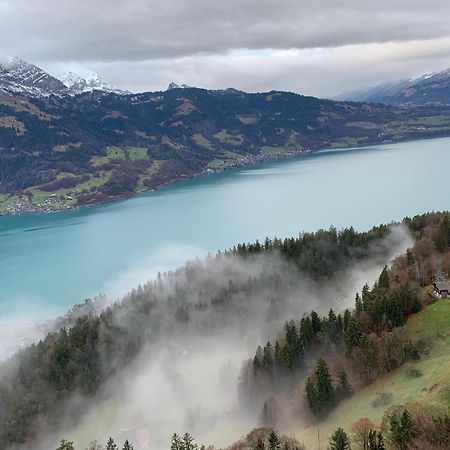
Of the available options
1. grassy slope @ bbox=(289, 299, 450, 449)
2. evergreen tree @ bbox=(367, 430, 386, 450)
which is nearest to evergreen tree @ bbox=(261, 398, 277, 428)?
grassy slope @ bbox=(289, 299, 450, 449)

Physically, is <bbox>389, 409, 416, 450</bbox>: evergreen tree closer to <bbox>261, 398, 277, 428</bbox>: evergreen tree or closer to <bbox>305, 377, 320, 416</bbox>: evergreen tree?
<bbox>305, 377, 320, 416</bbox>: evergreen tree

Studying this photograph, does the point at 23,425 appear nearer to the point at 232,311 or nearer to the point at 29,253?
the point at 232,311

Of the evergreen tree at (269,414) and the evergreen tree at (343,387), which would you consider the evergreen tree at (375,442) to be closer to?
the evergreen tree at (343,387)

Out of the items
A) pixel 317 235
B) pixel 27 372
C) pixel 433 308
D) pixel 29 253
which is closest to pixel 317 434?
pixel 433 308

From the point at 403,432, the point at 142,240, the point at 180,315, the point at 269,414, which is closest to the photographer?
the point at 403,432

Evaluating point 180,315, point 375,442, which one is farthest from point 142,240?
point 375,442

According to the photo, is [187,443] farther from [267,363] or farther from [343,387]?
[267,363]
